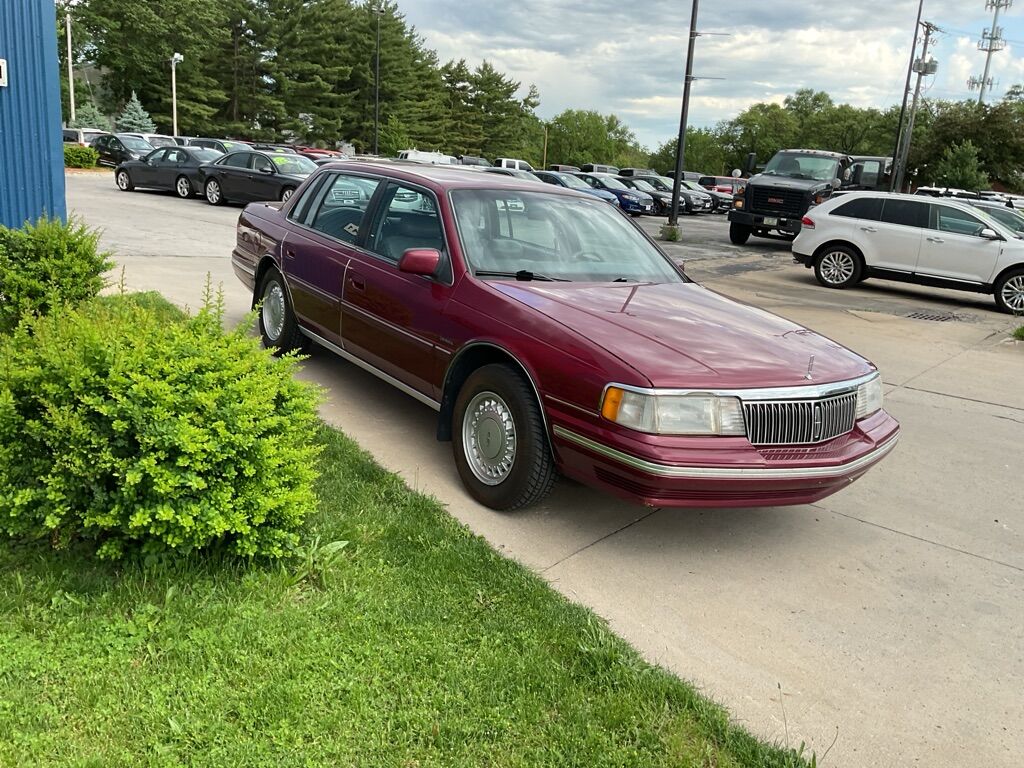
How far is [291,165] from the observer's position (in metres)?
21.5

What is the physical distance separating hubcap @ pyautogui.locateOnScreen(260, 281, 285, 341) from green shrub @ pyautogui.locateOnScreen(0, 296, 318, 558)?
10.9 ft

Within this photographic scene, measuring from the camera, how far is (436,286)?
15.5 feet

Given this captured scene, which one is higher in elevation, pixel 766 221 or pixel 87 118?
pixel 87 118

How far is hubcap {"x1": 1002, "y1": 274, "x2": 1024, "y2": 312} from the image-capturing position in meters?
13.4

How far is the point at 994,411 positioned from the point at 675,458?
198 inches

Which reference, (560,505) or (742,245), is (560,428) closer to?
(560,505)

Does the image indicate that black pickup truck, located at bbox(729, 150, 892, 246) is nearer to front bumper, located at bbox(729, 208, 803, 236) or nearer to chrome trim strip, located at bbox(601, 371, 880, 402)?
front bumper, located at bbox(729, 208, 803, 236)

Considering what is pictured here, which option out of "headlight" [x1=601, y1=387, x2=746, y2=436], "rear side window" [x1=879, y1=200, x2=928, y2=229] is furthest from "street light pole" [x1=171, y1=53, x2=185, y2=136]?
"headlight" [x1=601, y1=387, x2=746, y2=436]

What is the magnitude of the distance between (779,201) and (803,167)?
5.44ft

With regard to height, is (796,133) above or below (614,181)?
above

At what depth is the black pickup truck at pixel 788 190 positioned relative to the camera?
2014 cm

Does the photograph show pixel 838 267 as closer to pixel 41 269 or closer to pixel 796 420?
pixel 796 420

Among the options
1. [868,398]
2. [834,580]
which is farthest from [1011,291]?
[834,580]

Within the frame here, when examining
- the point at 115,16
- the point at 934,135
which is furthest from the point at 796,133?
the point at 115,16
